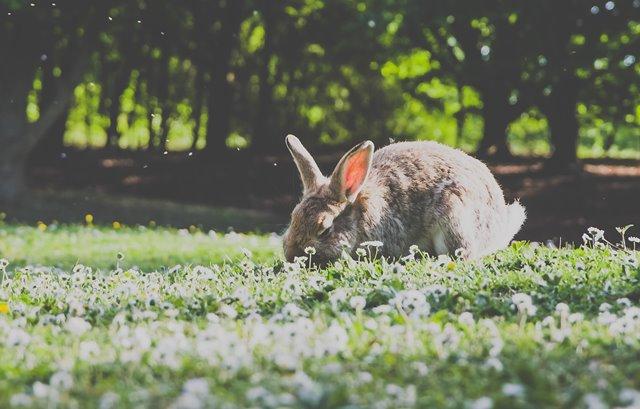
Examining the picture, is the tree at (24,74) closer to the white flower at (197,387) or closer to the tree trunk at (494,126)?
the tree trunk at (494,126)

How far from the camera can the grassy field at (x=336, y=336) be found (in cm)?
461

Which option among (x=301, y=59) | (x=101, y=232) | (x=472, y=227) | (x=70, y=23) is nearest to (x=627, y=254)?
(x=472, y=227)

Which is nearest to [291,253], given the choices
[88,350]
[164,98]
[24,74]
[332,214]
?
[332,214]

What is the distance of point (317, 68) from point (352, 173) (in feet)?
88.6

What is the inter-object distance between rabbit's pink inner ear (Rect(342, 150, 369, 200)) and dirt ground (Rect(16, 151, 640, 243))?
40.5 ft

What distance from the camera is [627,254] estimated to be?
9031mm

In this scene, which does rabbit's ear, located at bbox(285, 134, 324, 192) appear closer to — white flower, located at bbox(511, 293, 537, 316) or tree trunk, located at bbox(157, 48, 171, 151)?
white flower, located at bbox(511, 293, 537, 316)

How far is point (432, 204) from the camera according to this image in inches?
386

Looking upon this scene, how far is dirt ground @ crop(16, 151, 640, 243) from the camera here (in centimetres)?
2320

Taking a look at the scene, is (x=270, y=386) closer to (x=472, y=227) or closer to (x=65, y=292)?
(x=65, y=292)

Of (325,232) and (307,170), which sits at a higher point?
(307,170)

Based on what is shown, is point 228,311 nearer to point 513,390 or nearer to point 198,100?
point 513,390

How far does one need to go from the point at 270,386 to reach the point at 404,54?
909 inches

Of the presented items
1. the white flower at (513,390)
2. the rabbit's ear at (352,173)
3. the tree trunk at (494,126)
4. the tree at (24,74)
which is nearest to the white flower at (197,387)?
the white flower at (513,390)
